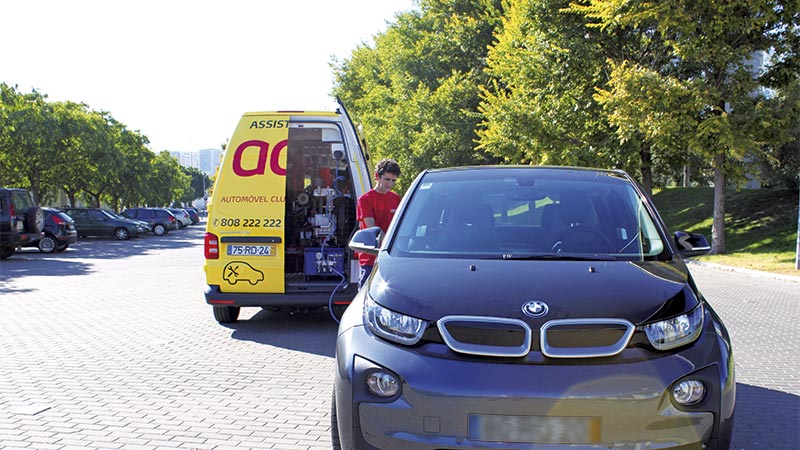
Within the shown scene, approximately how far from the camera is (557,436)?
277 centimetres

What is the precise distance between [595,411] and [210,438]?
99.0 inches

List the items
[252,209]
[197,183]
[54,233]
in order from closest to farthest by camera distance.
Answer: [252,209], [54,233], [197,183]

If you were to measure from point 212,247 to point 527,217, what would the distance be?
4278mm

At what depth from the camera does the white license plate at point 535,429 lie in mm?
2760

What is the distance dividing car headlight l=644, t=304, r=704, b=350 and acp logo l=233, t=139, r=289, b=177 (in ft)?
17.7

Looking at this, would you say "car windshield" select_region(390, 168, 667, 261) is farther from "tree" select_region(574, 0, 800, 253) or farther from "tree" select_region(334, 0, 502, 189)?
"tree" select_region(334, 0, 502, 189)

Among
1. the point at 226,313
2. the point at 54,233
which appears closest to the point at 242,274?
the point at 226,313

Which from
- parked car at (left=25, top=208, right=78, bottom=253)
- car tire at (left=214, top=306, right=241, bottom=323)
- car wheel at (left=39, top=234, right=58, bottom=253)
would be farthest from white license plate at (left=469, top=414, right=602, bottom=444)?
car wheel at (left=39, top=234, right=58, bottom=253)

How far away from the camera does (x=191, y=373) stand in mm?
5852

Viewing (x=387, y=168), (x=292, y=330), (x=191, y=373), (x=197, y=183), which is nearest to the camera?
(x=191, y=373)

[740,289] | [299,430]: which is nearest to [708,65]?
[740,289]

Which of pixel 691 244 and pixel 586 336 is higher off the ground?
pixel 691 244

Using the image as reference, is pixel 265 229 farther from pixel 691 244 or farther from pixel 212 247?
pixel 691 244

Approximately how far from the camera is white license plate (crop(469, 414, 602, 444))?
2.76 m
